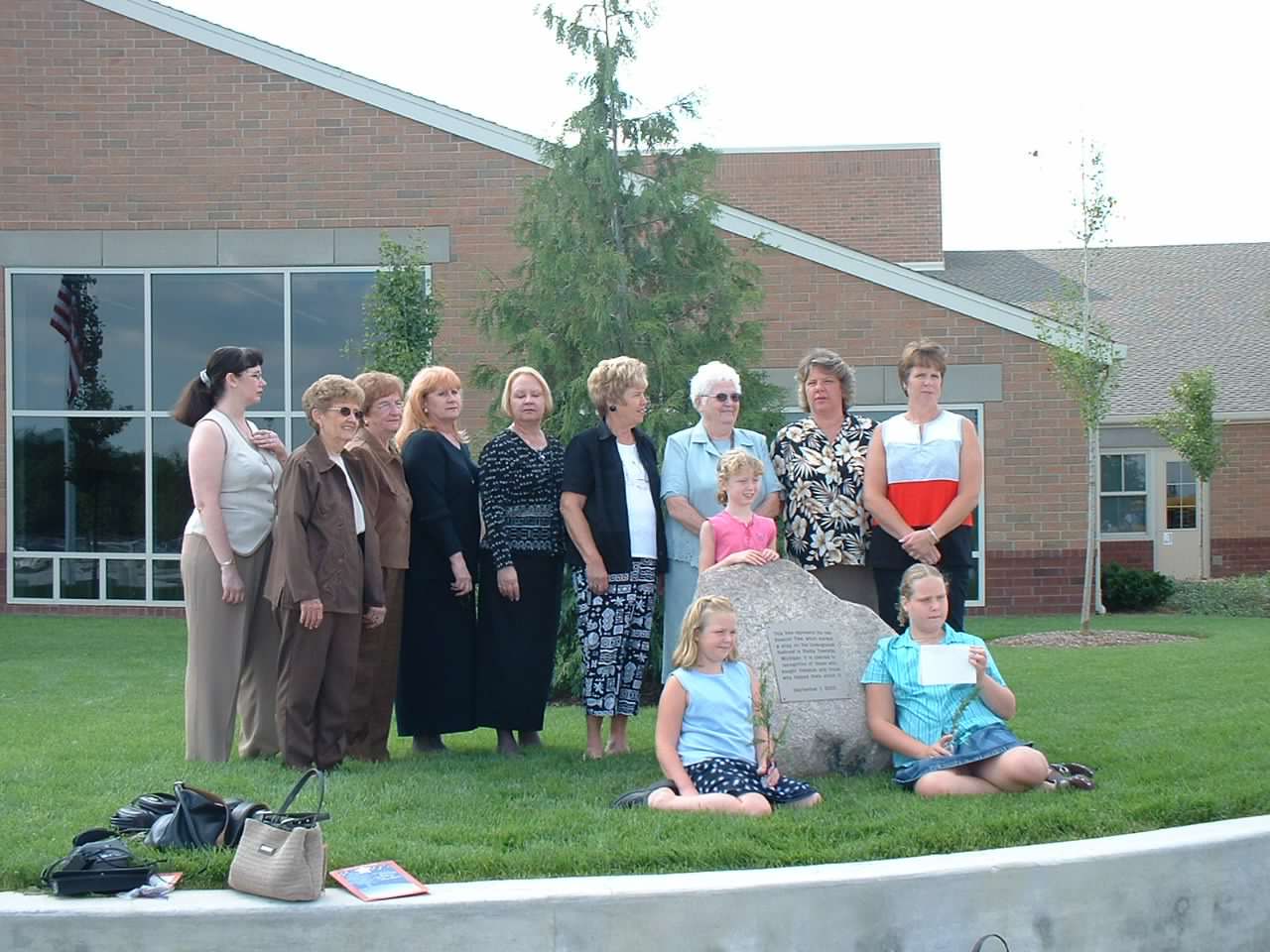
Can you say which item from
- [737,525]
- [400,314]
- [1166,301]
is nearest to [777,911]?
[737,525]

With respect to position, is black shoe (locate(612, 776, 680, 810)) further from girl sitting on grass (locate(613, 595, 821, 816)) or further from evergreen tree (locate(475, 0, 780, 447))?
evergreen tree (locate(475, 0, 780, 447))

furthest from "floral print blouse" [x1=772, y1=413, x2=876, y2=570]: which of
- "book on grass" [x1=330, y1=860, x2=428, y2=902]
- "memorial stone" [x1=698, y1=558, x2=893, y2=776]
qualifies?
"book on grass" [x1=330, y1=860, x2=428, y2=902]

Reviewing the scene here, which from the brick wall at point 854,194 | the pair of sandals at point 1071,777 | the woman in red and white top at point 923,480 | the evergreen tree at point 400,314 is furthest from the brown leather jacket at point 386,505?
the brick wall at point 854,194

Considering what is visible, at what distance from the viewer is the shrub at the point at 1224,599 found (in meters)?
19.0

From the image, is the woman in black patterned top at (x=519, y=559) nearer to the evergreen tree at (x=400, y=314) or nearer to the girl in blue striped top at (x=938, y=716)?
the girl in blue striped top at (x=938, y=716)

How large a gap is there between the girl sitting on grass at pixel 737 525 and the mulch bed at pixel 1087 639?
8.32 m

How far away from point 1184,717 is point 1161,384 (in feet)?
64.0

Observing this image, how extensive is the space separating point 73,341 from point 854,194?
16305 millimetres

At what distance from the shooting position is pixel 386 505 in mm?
7137

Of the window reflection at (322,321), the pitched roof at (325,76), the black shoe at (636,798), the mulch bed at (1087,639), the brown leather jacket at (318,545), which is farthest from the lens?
the window reflection at (322,321)

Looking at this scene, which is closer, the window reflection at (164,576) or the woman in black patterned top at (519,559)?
the woman in black patterned top at (519,559)

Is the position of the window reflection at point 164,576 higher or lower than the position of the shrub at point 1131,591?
higher

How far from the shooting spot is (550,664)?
7508mm

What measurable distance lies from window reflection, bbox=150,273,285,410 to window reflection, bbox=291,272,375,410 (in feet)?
0.73
